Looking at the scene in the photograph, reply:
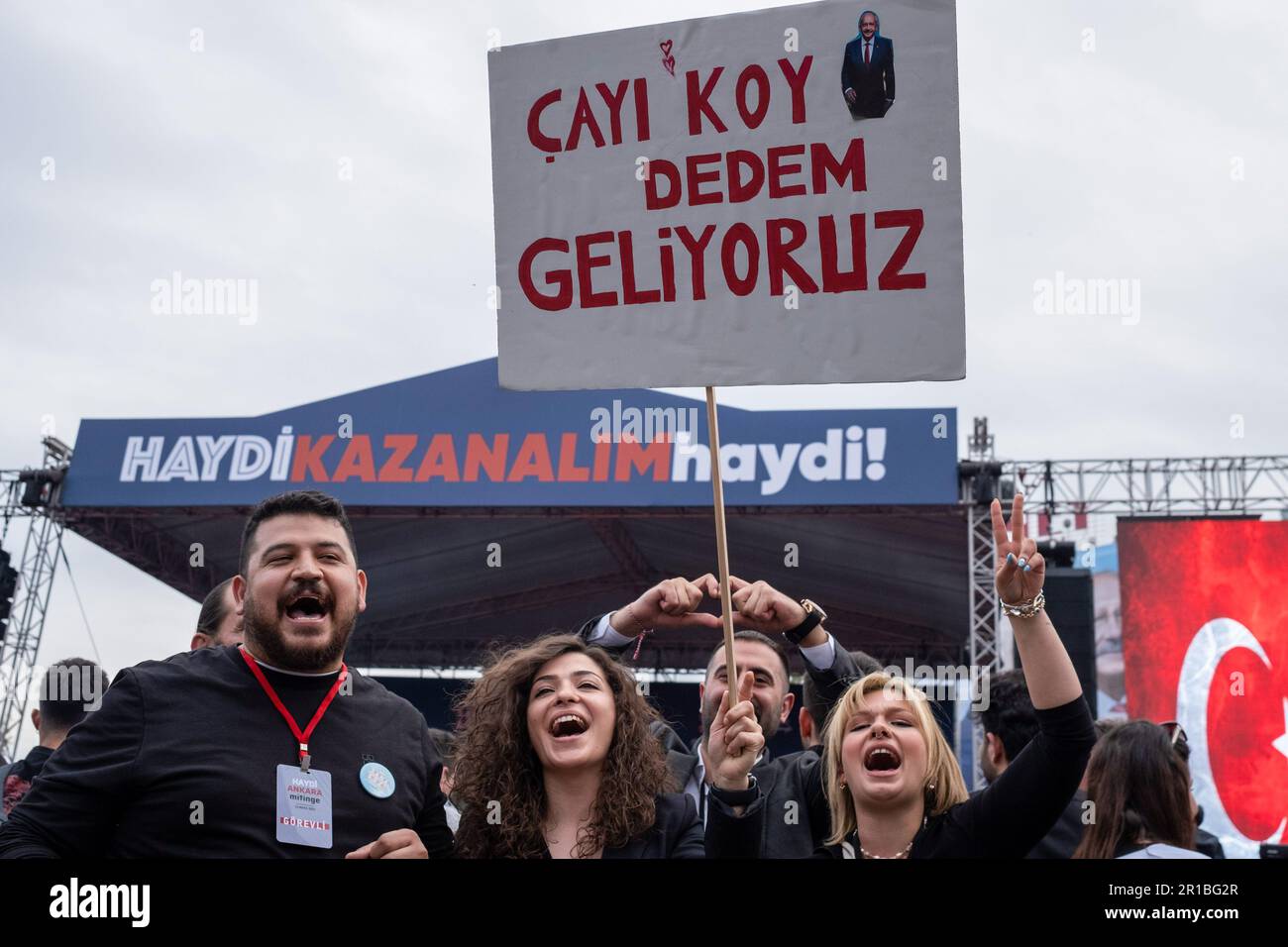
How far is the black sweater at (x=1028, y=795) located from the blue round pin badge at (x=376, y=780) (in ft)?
3.38

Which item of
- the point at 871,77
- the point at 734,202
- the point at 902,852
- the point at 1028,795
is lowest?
the point at 902,852

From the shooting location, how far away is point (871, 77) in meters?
2.59

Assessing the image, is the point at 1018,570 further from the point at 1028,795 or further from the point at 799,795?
the point at 799,795

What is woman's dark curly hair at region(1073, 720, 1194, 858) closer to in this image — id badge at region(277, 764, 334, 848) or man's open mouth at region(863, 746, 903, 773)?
man's open mouth at region(863, 746, 903, 773)

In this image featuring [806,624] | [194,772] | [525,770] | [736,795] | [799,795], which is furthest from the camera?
[806,624]

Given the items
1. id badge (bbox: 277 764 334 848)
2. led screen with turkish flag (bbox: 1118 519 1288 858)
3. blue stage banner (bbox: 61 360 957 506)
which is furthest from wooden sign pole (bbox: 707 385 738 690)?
led screen with turkish flag (bbox: 1118 519 1288 858)

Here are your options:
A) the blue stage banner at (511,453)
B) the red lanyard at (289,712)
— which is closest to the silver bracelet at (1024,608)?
the red lanyard at (289,712)

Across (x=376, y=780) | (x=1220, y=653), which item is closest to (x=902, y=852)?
(x=376, y=780)

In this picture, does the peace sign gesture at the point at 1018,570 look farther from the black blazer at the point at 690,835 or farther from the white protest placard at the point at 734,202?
the black blazer at the point at 690,835

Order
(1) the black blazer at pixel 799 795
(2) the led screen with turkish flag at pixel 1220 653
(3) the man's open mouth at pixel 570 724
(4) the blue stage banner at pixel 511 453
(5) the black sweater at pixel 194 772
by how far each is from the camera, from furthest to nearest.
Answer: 1. (2) the led screen with turkish flag at pixel 1220 653
2. (4) the blue stage banner at pixel 511 453
3. (1) the black blazer at pixel 799 795
4. (3) the man's open mouth at pixel 570 724
5. (5) the black sweater at pixel 194 772

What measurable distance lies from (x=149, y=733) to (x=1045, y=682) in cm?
158

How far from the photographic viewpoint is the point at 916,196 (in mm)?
2547

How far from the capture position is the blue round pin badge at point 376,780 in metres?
2.43

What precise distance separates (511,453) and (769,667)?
355 inches
